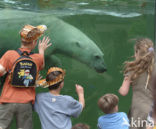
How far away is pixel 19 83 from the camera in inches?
118

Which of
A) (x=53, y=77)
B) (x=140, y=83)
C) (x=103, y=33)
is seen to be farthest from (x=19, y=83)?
(x=103, y=33)

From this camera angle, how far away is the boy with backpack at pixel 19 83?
9.79ft

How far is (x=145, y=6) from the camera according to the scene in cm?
441

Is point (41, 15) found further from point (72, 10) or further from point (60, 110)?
point (60, 110)

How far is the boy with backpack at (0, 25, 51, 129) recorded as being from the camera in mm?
2984

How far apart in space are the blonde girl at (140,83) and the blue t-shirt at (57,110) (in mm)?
543

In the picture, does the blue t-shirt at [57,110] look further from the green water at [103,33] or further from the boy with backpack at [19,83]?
the green water at [103,33]

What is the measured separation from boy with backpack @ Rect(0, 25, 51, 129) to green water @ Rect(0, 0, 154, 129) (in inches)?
47.3

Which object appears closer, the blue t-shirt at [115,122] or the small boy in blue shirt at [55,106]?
the blue t-shirt at [115,122]

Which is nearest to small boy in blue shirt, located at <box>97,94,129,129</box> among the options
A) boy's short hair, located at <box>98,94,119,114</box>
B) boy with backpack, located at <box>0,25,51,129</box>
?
boy's short hair, located at <box>98,94,119,114</box>

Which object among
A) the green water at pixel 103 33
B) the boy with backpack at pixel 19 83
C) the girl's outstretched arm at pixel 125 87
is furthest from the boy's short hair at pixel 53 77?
the green water at pixel 103 33

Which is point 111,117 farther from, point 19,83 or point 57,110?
point 19,83

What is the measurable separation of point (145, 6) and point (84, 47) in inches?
43.2

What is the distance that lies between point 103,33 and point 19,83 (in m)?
1.81
